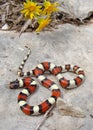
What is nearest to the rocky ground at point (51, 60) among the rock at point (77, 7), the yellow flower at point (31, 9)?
the rock at point (77, 7)

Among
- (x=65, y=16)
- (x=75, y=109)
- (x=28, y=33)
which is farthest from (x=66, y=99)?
(x=65, y=16)

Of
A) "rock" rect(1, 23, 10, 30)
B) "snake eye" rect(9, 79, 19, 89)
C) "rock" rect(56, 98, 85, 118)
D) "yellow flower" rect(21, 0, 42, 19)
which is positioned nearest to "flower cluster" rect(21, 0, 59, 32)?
"yellow flower" rect(21, 0, 42, 19)

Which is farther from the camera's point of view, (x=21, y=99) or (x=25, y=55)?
(x=25, y=55)

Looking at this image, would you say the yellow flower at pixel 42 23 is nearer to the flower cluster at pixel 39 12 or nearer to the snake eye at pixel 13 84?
the flower cluster at pixel 39 12

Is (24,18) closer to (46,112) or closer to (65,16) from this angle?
(65,16)

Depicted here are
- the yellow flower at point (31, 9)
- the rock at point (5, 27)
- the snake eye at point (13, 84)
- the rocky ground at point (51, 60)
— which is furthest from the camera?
the rock at point (5, 27)

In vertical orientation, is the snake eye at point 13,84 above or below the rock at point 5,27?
below
